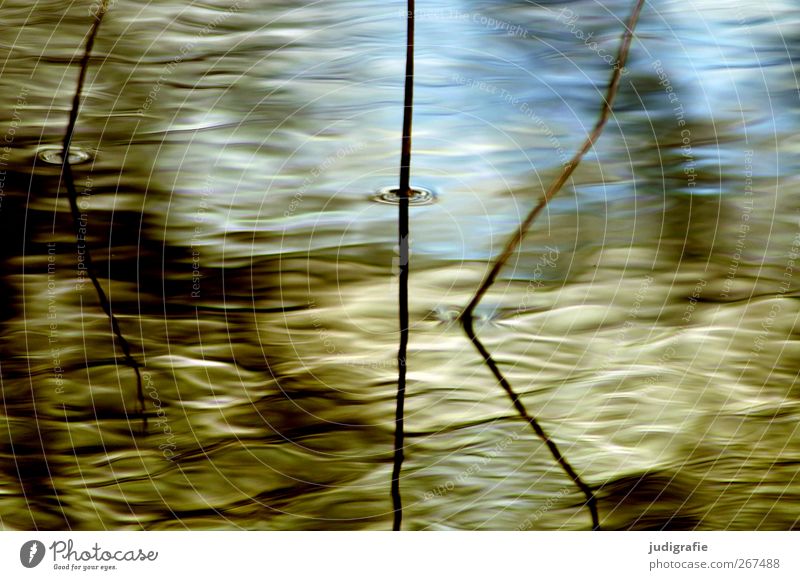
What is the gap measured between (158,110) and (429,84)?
0.24 m

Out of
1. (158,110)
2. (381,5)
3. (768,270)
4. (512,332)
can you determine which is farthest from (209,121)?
(768,270)

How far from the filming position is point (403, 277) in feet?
1.62

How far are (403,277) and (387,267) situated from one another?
2 cm

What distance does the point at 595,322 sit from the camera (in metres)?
0.50

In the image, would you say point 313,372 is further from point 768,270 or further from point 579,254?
point 768,270

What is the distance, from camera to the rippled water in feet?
1.62

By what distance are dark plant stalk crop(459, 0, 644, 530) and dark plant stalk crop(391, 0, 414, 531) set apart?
55mm
